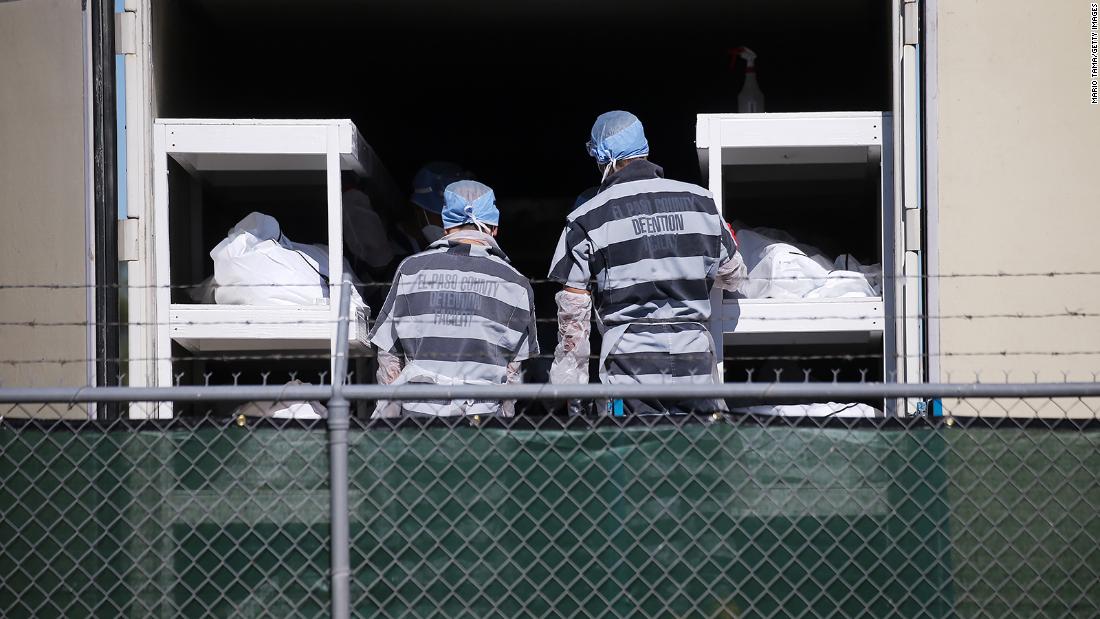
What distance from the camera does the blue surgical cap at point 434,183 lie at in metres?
6.42

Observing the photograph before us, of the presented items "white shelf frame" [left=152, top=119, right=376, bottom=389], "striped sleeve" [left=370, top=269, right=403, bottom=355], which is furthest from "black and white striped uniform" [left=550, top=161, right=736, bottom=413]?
"white shelf frame" [left=152, top=119, right=376, bottom=389]

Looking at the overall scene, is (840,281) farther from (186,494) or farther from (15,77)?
(15,77)

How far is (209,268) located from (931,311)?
3.38 m

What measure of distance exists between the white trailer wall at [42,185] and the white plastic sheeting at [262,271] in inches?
23.5

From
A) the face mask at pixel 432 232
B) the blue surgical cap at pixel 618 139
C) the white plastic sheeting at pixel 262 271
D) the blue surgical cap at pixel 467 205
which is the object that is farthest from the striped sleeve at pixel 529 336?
the face mask at pixel 432 232

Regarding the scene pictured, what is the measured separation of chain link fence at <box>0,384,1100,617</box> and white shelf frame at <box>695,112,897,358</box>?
5.42 feet

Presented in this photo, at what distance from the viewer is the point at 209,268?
20.2ft

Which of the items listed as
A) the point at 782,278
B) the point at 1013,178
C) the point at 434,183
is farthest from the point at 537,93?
the point at 782,278

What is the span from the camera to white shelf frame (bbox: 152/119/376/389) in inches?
209

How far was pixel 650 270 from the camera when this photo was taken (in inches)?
189

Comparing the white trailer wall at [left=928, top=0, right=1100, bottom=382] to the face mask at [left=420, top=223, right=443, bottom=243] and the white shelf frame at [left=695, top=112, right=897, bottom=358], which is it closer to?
the white shelf frame at [left=695, top=112, right=897, bottom=358]

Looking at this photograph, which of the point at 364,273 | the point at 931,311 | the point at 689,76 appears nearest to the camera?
the point at 931,311

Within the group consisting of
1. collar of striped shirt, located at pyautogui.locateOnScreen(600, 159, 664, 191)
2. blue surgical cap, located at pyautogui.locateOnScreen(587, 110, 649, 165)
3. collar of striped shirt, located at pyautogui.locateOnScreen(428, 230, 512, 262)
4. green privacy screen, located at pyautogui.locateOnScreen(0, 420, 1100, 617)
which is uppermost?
blue surgical cap, located at pyautogui.locateOnScreen(587, 110, 649, 165)

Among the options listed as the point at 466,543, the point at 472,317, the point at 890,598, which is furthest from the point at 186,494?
the point at 890,598
